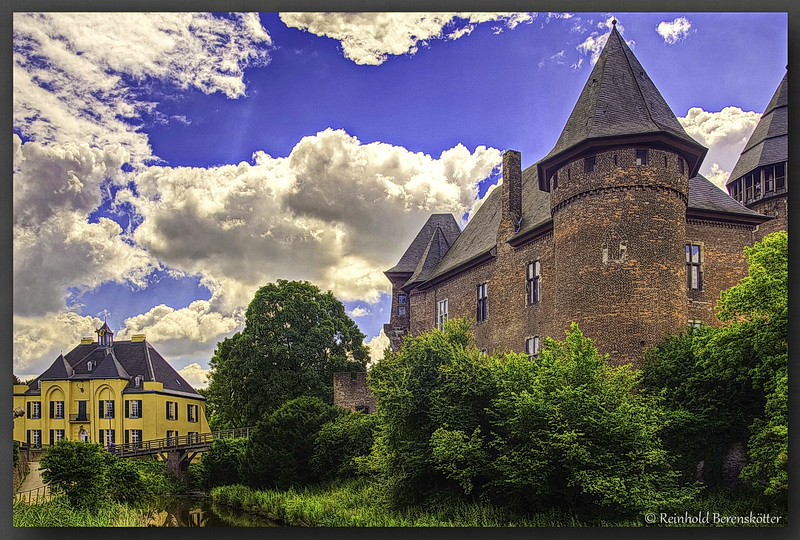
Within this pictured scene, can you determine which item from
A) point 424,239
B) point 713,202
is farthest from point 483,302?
point 424,239

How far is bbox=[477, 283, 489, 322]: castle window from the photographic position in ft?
85.6

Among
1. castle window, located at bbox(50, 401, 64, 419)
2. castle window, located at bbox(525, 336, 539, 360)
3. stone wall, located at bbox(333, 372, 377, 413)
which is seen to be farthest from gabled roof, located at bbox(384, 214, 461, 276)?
castle window, located at bbox(50, 401, 64, 419)

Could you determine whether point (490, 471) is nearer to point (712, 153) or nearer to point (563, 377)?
point (563, 377)

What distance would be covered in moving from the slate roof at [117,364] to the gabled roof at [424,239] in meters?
14.9

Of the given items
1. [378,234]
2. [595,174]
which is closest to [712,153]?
[595,174]

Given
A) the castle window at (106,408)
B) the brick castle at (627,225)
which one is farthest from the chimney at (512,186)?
the castle window at (106,408)

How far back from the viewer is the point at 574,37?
650 inches

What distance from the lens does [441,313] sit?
30.0 m

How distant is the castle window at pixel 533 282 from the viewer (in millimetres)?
22625

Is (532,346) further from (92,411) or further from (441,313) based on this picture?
(92,411)

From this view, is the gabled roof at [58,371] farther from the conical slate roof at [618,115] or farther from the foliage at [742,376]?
the foliage at [742,376]

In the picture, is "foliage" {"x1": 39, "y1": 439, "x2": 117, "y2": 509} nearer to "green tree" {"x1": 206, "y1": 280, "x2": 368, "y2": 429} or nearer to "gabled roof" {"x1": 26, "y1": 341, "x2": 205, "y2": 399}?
"gabled roof" {"x1": 26, "y1": 341, "x2": 205, "y2": 399}

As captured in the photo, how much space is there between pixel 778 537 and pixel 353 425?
13881mm

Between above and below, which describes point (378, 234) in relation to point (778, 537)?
above
